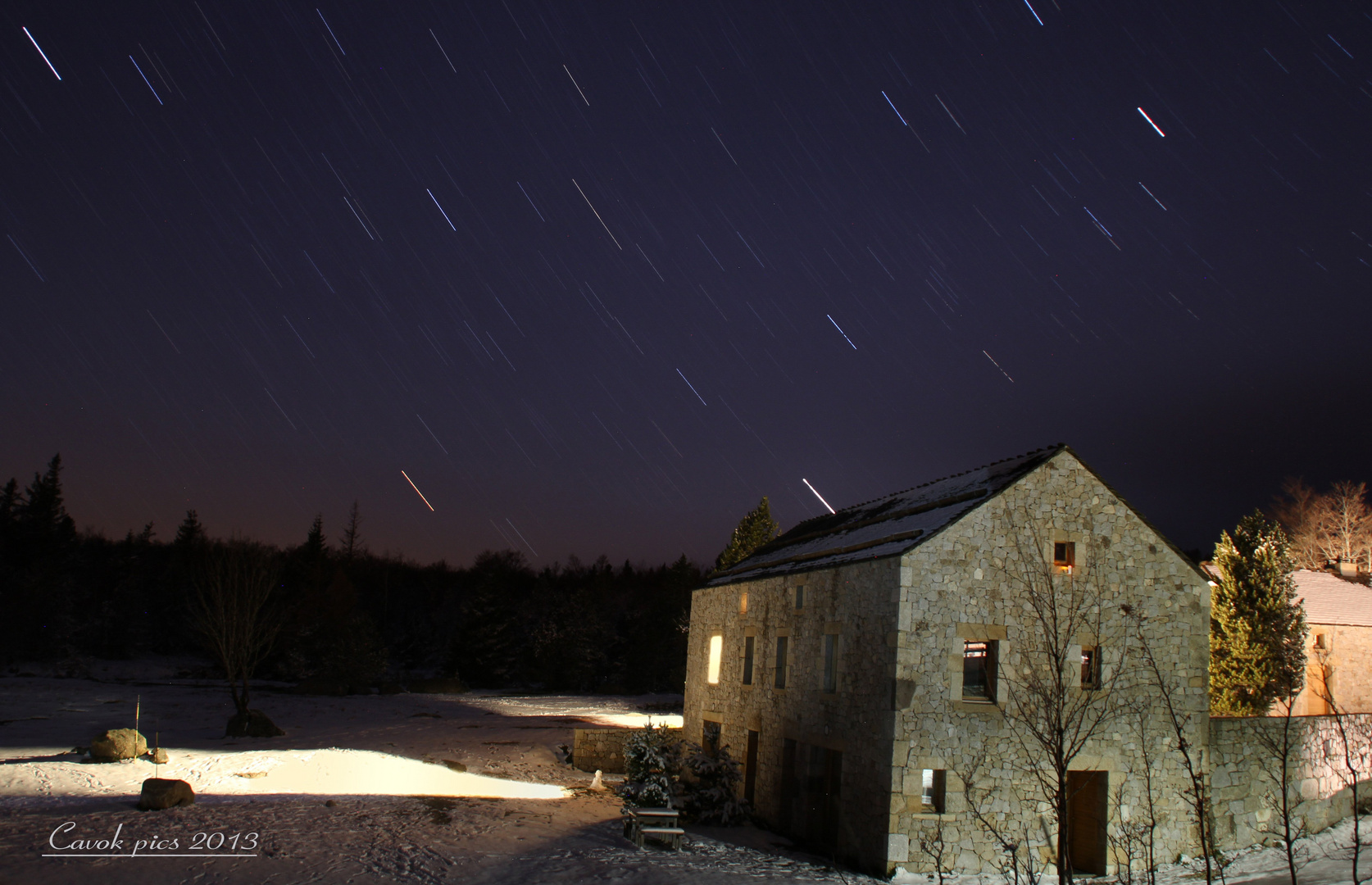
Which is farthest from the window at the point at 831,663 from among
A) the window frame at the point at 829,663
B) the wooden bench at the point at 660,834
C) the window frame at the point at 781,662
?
the wooden bench at the point at 660,834

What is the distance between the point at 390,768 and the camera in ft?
79.3

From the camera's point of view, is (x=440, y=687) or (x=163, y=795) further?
(x=440, y=687)

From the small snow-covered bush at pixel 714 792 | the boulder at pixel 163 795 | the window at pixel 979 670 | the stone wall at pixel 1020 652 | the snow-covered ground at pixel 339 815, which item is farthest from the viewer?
the small snow-covered bush at pixel 714 792

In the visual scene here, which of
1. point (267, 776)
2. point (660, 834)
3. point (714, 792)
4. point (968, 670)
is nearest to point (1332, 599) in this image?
point (968, 670)

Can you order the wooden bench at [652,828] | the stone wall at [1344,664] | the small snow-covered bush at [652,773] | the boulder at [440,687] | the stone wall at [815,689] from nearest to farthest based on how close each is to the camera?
the stone wall at [815,689] < the wooden bench at [652,828] < the small snow-covered bush at [652,773] < the stone wall at [1344,664] < the boulder at [440,687]

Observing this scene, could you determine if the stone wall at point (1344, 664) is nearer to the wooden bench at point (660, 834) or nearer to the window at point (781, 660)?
the window at point (781, 660)

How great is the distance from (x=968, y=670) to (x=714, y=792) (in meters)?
7.80

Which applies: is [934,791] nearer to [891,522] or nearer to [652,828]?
[652,828]

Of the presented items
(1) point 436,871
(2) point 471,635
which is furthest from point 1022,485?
(2) point 471,635

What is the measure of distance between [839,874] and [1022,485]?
9109 millimetres

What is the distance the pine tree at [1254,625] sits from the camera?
89.0 feet

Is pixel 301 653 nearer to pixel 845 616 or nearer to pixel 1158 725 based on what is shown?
pixel 845 616

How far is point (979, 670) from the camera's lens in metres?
17.7

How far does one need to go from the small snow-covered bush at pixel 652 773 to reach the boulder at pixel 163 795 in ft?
31.9
